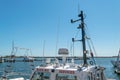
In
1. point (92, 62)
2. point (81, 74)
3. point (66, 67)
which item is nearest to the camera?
point (81, 74)

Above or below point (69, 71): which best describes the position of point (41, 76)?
below

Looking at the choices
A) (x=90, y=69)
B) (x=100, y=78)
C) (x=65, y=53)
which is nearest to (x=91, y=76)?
(x=90, y=69)

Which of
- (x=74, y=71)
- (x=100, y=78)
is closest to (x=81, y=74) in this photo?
(x=74, y=71)

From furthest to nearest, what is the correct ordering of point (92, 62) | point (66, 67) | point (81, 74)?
point (92, 62) < point (66, 67) < point (81, 74)

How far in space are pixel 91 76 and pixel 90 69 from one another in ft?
1.23

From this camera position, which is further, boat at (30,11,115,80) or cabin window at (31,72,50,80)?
cabin window at (31,72,50,80)

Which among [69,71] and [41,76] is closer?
[69,71]

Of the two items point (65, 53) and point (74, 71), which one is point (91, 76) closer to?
point (74, 71)

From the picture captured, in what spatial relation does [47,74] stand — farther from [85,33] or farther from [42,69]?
[85,33]

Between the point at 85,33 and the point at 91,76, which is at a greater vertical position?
the point at 85,33

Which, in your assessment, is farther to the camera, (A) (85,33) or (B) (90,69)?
(A) (85,33)

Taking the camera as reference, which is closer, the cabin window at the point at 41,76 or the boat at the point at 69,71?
the boat at the point at 69,71

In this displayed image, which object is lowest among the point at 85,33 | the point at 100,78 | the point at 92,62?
the point at 100,78

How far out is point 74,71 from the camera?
991 cm
